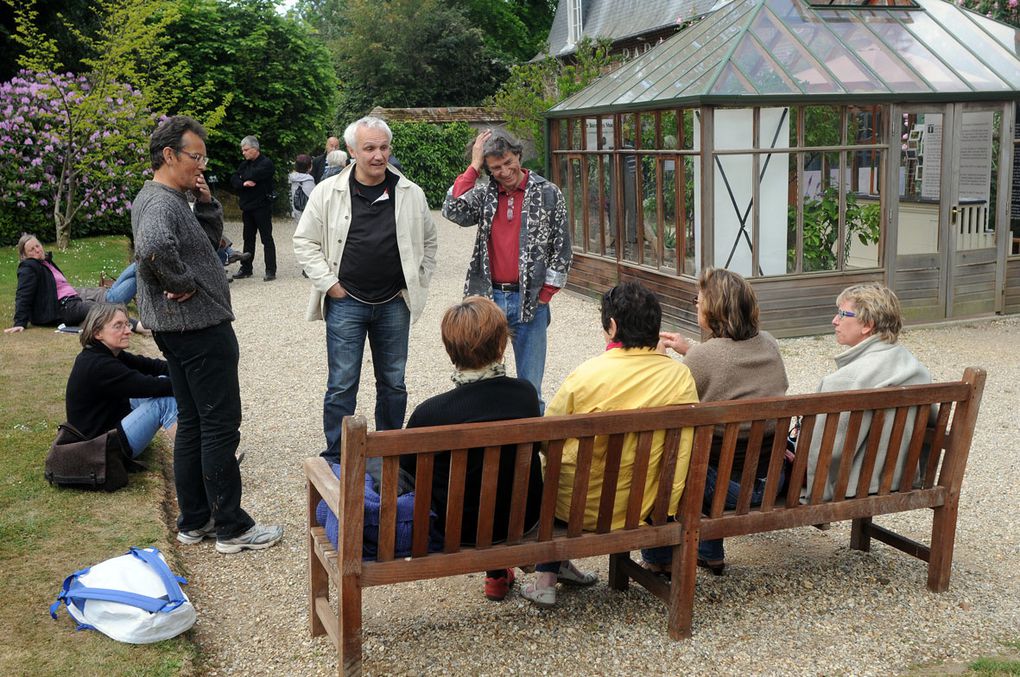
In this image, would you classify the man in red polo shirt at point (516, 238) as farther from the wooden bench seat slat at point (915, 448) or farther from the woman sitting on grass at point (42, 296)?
the woman sitting on grass at point (42, 296)

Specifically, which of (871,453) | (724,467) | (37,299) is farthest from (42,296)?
(871,453)

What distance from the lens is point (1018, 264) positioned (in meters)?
10.9

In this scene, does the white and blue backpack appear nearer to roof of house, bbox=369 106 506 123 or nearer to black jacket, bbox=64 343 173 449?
black jacket, bbox=64 343 173 449

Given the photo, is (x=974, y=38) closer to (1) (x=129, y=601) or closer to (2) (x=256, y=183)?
(2) (x=256, y=183)

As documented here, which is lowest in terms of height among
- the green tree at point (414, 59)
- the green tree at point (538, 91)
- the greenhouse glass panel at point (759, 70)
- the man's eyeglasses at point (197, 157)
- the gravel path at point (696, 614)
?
the gravel path at point (696, 614)

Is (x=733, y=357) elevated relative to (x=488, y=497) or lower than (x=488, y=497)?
elevated

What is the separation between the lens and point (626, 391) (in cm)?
384

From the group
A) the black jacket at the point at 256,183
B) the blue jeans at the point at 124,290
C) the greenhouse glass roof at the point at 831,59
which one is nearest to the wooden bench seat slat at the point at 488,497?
the blue jeans at the point at 124,290

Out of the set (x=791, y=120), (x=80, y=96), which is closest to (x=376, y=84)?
(x=80, y=96)

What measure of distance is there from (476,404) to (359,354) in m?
2.01

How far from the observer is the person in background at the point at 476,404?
3.60m

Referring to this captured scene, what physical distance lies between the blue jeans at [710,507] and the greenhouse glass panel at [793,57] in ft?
21.4

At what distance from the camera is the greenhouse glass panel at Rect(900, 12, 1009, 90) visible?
10.4 metres

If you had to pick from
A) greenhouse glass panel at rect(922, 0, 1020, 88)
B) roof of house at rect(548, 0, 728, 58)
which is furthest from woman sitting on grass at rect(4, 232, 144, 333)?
roof of house at rect(548, 0, 728, 58)
